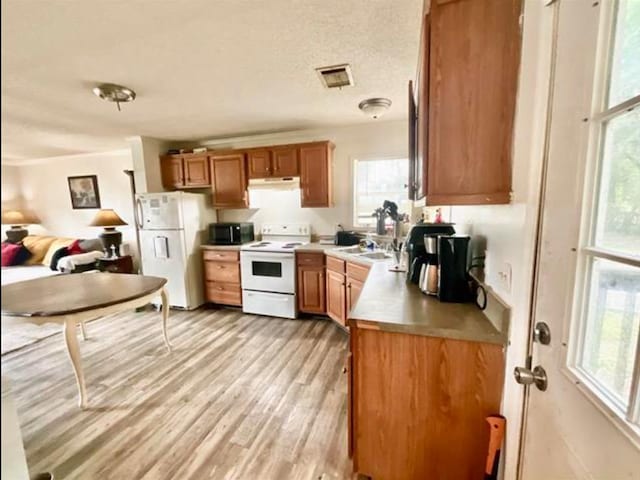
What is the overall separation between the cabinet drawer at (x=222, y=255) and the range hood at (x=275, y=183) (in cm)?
92

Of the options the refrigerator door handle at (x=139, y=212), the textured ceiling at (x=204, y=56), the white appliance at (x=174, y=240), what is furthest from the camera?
the refrigerator door handle at (x=139, y=212)

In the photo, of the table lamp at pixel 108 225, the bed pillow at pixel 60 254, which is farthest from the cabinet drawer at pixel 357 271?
the bed pillow at pixel 60 254

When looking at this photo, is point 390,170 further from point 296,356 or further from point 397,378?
point 397,378

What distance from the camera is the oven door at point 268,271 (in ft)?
11.6

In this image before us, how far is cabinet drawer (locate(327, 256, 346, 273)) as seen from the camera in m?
3.13

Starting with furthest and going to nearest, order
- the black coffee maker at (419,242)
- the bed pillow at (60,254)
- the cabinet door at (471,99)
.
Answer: the bed pillow at (60,254) < the black coffee maker at (419,242) < the cabinet door at (471,99)

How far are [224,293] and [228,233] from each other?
2.67 ft

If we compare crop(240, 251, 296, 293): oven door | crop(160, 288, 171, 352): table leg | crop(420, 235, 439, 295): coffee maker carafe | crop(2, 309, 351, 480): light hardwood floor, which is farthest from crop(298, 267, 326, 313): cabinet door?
crop(420, 235, 439, 295): coffee maker carafe

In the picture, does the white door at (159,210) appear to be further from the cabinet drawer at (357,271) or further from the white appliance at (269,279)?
the cabinet drawer at (357,271)

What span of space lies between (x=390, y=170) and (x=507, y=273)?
8.76ft

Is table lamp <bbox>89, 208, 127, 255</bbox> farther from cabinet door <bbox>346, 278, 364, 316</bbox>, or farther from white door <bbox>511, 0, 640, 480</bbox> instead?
white door <bbox>511, 0, 640, 480</bbox>

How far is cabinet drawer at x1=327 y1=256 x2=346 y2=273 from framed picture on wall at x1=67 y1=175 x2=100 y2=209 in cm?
443

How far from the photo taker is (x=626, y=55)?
2.19 feet

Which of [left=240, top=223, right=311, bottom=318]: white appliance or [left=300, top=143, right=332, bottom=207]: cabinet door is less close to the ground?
[left=300, top=143, right=332, bottom=207]: cabinet door
